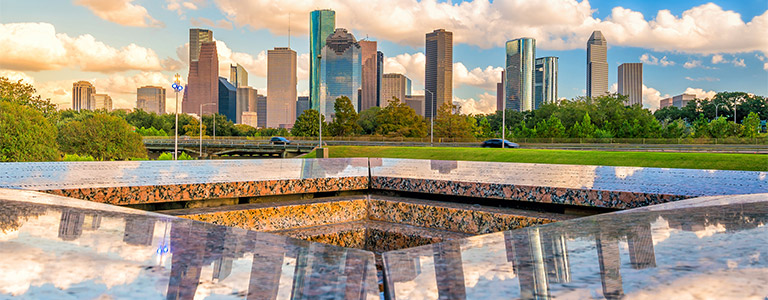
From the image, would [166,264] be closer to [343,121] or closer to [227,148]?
[343,121]

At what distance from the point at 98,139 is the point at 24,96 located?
34.9 ft

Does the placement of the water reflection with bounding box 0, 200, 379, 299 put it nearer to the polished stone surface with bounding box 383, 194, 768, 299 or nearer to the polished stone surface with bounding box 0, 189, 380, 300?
the polished stone surface with bounding box 0, 189, 380, 300

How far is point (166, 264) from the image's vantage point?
1105 millimetres

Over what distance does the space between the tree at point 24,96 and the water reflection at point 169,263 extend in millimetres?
66221

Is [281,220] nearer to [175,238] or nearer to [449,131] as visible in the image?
[175,238]

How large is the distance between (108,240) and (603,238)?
1433 millimetres

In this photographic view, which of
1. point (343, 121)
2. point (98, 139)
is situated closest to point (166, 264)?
point (98, 139)

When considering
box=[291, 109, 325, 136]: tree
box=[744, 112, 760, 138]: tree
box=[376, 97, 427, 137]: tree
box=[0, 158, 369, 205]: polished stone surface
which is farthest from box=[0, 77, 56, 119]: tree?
box=[744, 112, 760, 138]: tree

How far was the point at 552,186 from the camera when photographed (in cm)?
334

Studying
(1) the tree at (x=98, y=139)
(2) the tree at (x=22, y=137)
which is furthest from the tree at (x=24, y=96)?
(2) the tree at (x=22, y=137)

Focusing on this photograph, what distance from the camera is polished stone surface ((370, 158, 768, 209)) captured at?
3.06m

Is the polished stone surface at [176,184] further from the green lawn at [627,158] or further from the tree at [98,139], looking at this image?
the tree at [98,139]

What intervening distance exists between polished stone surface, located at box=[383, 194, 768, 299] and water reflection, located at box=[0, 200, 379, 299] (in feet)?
0.53

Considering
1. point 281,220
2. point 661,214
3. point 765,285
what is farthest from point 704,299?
point 281,220
